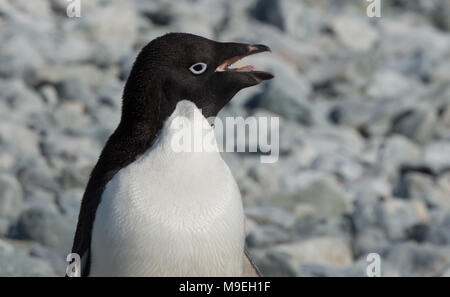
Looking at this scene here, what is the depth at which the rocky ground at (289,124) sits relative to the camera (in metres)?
6.00

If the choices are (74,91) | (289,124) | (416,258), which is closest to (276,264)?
(416,258)

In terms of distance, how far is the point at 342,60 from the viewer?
406 inches

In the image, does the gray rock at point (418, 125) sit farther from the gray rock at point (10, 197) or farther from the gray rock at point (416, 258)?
the gray rock at point (10, 197)

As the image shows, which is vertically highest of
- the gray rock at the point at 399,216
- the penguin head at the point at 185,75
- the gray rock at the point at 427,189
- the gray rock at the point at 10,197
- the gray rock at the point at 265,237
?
the gray rock at the point at 427,189

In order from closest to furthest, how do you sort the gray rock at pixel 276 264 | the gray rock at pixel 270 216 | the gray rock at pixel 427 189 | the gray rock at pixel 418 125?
the gray rock at pixel 276 264, the gray rock at pixel 270 216, the gray rock at pixel 427 189, the gray rock at pixel 418 125

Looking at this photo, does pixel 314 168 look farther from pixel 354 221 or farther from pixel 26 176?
pixel 26 176

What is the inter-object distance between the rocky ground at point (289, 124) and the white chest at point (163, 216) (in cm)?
125

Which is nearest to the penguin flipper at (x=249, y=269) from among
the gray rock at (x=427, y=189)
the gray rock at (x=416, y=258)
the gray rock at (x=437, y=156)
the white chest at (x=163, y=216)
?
the white chest at (x=163, y=216)

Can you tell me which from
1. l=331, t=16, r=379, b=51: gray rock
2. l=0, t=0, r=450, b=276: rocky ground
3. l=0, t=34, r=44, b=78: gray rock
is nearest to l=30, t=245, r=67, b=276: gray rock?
l=0, t=0, r=450, b=276: rocky ground

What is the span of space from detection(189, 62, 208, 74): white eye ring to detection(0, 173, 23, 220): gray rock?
2.45 meters

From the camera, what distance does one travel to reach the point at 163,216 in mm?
3635

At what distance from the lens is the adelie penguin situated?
3.64 m

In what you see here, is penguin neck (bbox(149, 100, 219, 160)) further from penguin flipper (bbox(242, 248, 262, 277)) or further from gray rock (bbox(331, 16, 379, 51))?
gray rock (bbox(331, 16, 379, 51))
